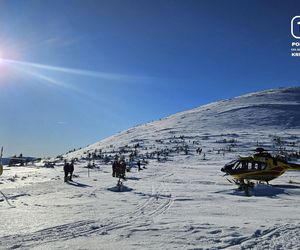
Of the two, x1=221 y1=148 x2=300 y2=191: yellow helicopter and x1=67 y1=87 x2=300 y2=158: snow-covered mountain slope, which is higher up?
x1=67 y1=87 x2=300 y2=158: snow-covered mountain slope

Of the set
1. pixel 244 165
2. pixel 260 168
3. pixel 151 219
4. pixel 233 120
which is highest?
pixel 233 120

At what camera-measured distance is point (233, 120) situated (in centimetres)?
8600

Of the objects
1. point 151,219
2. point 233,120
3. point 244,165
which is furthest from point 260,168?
point 233,120

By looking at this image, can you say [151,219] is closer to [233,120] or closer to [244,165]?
[244,165]

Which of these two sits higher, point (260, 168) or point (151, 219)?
point (260, 168)

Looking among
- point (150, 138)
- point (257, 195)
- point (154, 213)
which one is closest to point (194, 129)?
point (150, 138)

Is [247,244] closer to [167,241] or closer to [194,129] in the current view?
[167,241]

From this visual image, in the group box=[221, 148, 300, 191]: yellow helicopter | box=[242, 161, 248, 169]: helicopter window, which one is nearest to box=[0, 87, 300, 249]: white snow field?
box=[221, 148, 300, 191]: yellow helicopter

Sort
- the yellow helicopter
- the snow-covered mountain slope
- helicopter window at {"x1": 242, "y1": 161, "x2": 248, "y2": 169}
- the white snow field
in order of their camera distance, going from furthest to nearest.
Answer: the snow-covered mountain slope, helicopter window at {"x1": 242, "y1": 161, "x2": 248, "y2": 169}, the yellow helicopter, the white snow field

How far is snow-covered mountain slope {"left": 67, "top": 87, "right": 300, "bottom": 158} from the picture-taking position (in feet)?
253

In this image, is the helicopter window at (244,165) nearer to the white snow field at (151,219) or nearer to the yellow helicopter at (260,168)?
the yellow helicopter at (260,168)

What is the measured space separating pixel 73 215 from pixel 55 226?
182cm

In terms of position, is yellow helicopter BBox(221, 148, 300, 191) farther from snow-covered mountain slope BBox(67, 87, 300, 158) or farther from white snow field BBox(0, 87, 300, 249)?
snow-covered mountain slope BBox(67, 87, 300, 158)

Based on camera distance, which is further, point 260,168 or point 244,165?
point 244,165
